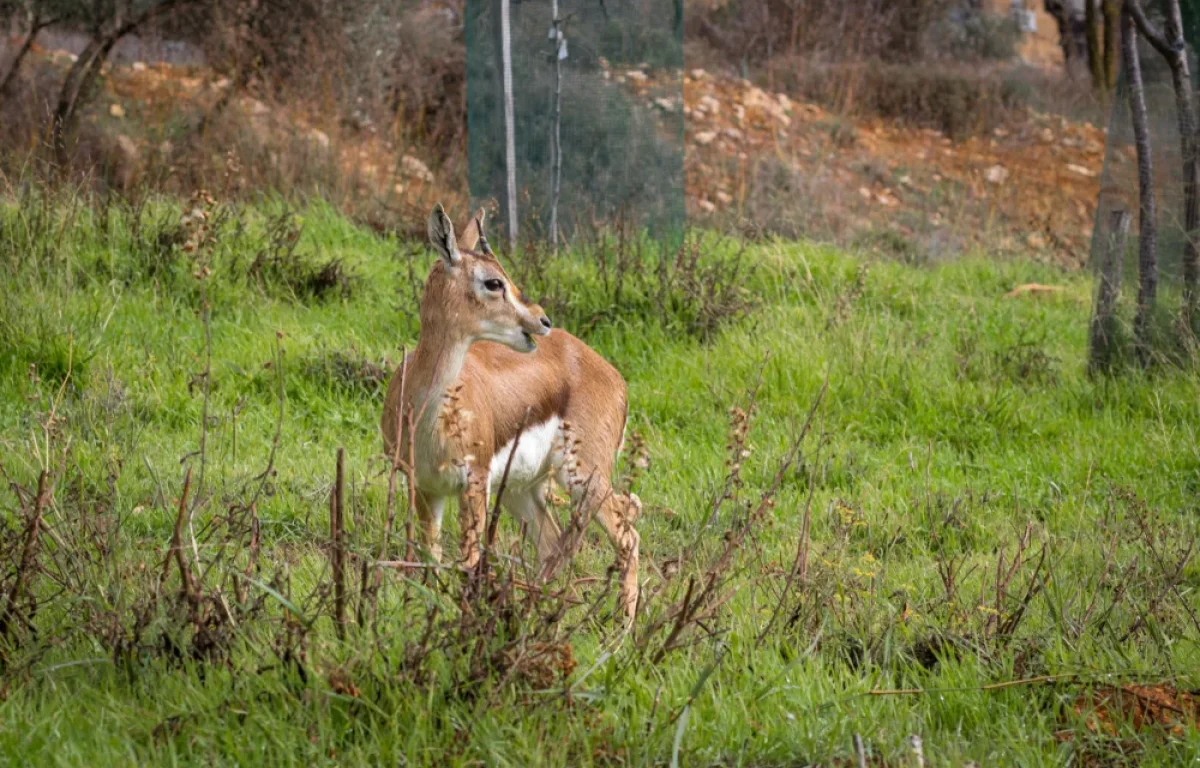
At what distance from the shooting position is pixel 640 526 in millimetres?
5566

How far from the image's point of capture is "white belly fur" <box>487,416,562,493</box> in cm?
503

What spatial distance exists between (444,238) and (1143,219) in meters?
4.25

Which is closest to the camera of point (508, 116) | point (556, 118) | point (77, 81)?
point (508, 116)

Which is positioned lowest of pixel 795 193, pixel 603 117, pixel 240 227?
pixel 795 193

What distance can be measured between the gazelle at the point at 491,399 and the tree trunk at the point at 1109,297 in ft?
10.9

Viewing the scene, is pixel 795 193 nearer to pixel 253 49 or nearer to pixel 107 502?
pixel 253 49

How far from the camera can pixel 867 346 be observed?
7.53 meters

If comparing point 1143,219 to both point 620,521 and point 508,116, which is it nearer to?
point 508,116

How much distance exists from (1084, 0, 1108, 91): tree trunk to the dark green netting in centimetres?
1192

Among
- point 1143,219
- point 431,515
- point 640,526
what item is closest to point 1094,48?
point 1143,219

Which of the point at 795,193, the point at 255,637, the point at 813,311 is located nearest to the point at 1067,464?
the point at 813,311

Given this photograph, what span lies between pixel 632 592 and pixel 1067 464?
261 centimetres

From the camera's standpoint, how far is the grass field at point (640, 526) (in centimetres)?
346

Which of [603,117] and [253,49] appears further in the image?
[253,49]
